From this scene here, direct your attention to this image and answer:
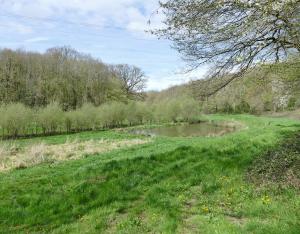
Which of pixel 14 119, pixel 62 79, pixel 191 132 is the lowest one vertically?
pixel 191 132

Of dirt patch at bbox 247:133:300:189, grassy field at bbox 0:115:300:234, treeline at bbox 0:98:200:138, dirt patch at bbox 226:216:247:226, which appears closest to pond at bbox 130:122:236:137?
treeline at bbox 0:98:200:138

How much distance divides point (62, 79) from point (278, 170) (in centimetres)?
6251

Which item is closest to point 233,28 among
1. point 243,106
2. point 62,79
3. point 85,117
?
point 243,106

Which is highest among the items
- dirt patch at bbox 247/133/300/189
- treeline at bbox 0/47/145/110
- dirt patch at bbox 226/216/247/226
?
treeline at bbox 0/47/145/110

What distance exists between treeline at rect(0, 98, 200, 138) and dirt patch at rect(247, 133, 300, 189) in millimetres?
18197

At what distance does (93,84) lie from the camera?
243 ft

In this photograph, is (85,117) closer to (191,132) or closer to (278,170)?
(191,132)

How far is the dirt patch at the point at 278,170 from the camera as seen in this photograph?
Result: 28.0 feet

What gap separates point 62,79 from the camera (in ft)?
222

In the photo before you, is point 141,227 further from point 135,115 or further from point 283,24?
point 135,115

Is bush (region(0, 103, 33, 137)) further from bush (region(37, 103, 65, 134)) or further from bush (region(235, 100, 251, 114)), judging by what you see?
bush (region(235, 100, 251, 114))

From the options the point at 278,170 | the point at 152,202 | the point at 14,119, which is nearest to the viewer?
the point at 152,202

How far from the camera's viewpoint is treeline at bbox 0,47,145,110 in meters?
61.7

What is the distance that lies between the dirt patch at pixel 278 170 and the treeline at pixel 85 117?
18.2m
